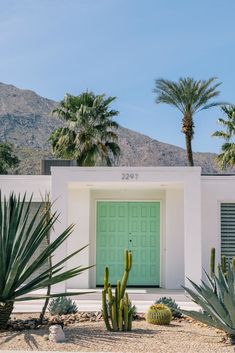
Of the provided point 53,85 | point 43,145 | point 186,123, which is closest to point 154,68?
point 186,123

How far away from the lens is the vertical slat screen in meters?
16.3

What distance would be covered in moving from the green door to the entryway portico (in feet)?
0.13

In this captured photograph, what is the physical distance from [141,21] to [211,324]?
12642 millimetres

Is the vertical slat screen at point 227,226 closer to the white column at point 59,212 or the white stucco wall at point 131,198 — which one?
the white stucco wall at point 131,198

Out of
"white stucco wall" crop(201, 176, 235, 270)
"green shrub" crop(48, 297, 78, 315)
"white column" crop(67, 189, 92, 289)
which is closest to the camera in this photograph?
"green shrub" crop(48, 297, 78, 315)

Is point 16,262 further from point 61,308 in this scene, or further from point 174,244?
point 174,244

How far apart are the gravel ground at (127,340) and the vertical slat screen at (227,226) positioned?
6693 mm

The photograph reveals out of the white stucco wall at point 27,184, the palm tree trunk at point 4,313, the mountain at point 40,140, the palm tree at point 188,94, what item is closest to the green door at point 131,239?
the white stucco wall at point 27,184

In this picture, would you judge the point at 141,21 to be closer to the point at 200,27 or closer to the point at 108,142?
the point at 200,27

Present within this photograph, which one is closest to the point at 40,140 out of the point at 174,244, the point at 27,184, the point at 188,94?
the point at 188,94

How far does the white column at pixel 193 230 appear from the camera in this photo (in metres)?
15.1

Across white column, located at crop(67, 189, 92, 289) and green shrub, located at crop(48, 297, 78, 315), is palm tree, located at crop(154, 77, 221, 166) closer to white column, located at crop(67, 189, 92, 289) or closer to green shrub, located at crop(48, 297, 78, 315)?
white column, located at crop(67, 189, 92, 289)

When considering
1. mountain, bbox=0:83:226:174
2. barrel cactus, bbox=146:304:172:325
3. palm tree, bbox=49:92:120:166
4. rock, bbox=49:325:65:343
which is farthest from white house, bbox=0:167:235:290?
mountain, bbox=0:83:226:174

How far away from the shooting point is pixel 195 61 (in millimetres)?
23781
